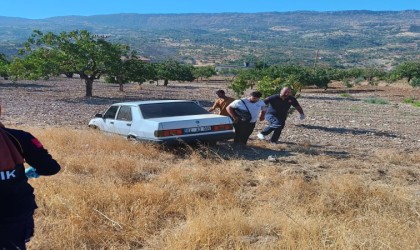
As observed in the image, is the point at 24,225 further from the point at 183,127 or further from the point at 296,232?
the point at 183,127

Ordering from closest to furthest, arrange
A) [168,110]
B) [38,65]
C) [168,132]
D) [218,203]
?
[218,203], [168,132], [168,110], [38,65]

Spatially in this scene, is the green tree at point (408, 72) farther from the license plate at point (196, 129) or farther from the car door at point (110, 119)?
the license plate at point (196, 129)

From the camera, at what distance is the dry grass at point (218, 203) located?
4270 millimetres

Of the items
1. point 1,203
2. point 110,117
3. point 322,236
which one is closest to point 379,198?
point 322,236

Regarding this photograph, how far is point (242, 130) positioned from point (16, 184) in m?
7.63

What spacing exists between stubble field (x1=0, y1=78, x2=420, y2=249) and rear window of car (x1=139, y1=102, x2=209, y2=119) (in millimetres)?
802

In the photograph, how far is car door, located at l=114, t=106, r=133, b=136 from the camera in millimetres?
9859

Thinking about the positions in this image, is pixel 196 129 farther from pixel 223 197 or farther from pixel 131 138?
pixel 223 197

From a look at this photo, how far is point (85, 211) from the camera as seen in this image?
4.95 metres

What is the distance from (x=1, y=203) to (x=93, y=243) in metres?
1.72

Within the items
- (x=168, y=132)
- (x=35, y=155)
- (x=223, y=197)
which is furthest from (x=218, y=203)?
(x=168, y=132)

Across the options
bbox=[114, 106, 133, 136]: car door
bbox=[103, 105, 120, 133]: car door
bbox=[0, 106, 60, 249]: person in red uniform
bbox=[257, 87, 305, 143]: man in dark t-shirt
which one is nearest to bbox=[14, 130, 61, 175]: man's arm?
bbox=[0, 106, 60, 249]: person in red uniform

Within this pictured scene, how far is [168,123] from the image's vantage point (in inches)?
347

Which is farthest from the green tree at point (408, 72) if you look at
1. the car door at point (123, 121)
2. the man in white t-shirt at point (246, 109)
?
the car door at point (123, 121)
